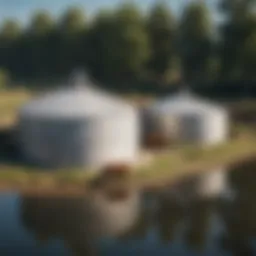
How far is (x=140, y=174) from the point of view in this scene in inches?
666

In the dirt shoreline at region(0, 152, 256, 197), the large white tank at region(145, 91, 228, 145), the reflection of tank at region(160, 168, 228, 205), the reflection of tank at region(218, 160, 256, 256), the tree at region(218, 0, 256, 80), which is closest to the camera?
the reflection of tank at region(218, 160, 256, 256)

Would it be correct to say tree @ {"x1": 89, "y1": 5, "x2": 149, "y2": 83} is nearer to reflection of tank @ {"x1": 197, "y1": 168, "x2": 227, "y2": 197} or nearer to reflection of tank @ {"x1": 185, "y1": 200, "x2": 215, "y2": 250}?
reflection of tank @ {"x1": 197, "y1": 168, "x2": 227, "y2": 197}

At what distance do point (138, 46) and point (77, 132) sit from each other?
20149mm

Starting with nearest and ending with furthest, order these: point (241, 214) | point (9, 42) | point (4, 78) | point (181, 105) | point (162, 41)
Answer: point (241, 214) < point (181, 105) < point (4, 78) < point (162, 41) < point (9, 42)

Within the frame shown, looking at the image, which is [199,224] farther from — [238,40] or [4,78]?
[4,78]

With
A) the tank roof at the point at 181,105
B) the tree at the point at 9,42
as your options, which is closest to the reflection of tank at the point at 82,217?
the tank roof at the point at 181,105

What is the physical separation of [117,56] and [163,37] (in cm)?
531

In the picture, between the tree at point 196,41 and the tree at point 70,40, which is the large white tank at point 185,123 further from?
the tree at point 70,40

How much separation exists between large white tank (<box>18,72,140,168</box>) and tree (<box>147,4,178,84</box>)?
19.6m

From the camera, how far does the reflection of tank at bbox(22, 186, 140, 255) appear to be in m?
12.6

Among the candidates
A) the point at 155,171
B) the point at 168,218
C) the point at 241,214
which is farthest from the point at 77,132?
the point at 241,214

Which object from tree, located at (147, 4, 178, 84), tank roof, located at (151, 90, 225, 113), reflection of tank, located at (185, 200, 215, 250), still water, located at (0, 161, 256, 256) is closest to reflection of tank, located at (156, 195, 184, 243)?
still water, located at (0, 161, 256, 256)

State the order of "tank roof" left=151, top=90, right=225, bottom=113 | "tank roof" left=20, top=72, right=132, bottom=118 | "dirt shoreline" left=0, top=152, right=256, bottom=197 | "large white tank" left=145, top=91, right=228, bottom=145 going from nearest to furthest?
"dirt shoreline" left=0, top=152, right=256, bottom=197, "tank roof" left=20, top=72, right=132, bottom=118, "large white tank" left=145, top=91, right=228, bottom=145, "tank roof" left=151, top=90, right=225, bottom=113

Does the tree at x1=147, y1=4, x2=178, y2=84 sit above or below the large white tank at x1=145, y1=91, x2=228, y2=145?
above
